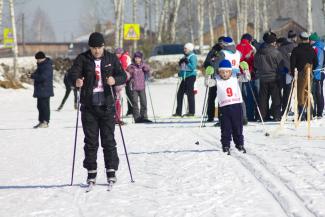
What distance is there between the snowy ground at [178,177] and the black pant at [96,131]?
0.33 meters

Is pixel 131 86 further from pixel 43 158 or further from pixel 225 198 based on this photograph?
pixel 225 198

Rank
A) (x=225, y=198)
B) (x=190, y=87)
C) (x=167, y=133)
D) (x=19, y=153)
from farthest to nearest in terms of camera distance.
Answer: (x=190, y=87), (x=167, y=133), (x=19, y=153), (x=225, y=198)

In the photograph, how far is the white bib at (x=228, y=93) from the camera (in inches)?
425

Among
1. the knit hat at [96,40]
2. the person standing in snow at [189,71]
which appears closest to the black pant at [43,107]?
the person standing in snow at [189,71]

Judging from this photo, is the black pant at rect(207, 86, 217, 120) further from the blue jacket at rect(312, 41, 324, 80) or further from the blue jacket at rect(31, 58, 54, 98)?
the blue jacket at rect(31, 58, 54, 98)

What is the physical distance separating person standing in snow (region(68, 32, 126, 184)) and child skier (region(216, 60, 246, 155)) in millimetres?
2624

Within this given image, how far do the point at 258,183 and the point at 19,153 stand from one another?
5365 mm

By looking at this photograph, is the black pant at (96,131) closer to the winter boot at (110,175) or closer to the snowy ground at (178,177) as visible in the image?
the winter boot at (110,175)

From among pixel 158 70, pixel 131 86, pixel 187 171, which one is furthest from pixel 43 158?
pixel 158 70

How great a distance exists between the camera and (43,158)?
11484 mm

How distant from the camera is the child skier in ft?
35.1

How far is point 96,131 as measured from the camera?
849cm

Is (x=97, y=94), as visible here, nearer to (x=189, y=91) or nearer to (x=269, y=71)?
(x=269, y=71)

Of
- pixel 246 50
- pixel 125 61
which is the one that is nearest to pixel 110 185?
pixel 246 50
